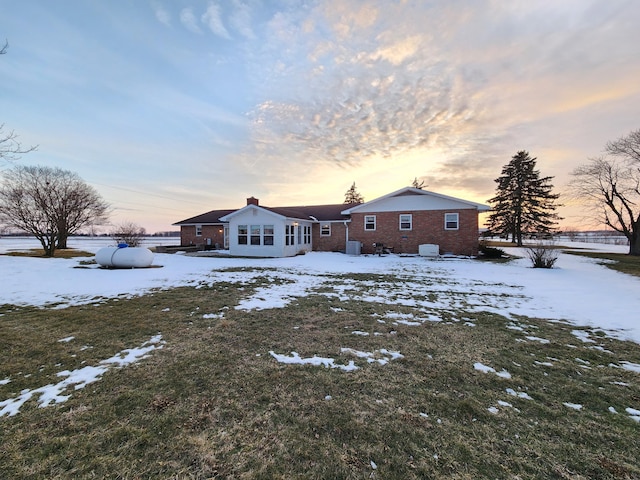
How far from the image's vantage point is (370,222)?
21594mm

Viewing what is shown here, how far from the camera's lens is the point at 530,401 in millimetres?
2812

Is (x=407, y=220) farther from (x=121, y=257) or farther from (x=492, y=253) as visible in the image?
(x=121, y=257)

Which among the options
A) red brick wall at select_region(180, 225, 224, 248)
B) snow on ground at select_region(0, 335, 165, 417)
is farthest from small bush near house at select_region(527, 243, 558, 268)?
red brick wall at select_region(180, 225, 224, 248)

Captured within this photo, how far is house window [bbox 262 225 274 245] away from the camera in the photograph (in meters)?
19.2

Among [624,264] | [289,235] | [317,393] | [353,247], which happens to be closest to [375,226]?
[353,247]

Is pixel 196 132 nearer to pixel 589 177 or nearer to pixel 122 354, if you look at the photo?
pixel 122 354

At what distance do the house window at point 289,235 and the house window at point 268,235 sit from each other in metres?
1.04

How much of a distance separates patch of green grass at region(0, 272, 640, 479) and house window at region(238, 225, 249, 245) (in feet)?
49.0

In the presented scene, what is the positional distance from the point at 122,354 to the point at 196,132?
53.4 feet

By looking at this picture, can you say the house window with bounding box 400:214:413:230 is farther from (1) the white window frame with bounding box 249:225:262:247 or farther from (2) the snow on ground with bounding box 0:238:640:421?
(1) the white window frame with bounding box 249:225:262:247

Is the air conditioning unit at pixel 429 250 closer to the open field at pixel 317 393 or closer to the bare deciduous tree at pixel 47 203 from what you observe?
the open field at pixel 317 393

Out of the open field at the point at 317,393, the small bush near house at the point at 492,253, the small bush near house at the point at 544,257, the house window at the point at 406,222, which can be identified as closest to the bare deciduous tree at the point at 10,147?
the open field at the point at 317,393

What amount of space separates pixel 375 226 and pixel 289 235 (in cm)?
720

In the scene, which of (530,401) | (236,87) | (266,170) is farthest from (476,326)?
(266,170)
